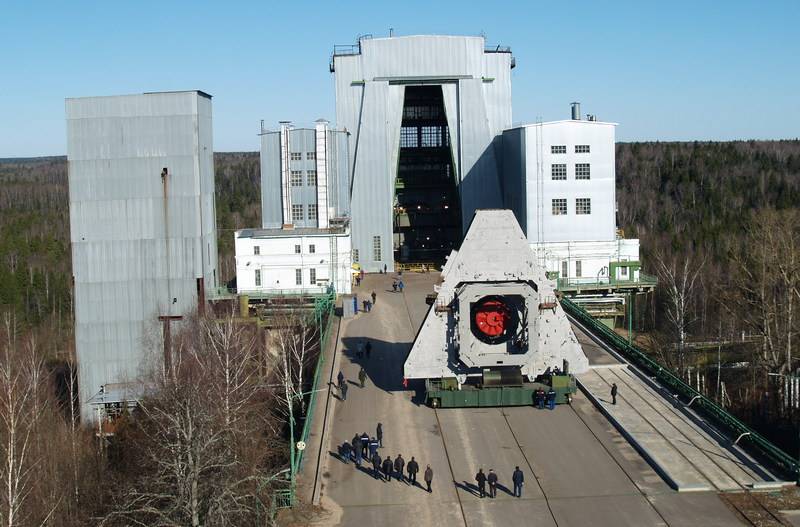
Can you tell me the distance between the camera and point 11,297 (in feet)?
252

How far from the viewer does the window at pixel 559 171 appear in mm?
48781

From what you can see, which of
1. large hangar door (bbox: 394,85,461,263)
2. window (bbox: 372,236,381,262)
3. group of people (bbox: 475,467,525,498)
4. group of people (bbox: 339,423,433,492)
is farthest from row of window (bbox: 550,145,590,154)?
group of people (bbox: 475,467,525,498)

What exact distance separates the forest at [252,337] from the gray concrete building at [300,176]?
40.7 ft

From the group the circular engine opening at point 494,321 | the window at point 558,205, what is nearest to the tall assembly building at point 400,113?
the window at point 558,205

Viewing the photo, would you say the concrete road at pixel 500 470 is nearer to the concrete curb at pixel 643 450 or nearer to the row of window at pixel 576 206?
the concrete curb at pixel 643 450

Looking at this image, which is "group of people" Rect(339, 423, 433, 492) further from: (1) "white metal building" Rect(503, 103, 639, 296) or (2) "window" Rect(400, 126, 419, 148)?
(2) "window" Rect(400, 126, 419, 148)

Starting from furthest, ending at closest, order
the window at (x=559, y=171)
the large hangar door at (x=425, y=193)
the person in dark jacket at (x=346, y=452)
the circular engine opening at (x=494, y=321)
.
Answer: the large hangar door at (x=425, y=193)
the window at (x=559, y=171)
the circular engine opening at (x=494, y=321)
the person in dark jacket at (x=346, y=452)

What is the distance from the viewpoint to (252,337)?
42.2 meters

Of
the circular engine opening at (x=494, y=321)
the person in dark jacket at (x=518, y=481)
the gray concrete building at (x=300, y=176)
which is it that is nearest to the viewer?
the person in dark jacket at (x=518, y=481)

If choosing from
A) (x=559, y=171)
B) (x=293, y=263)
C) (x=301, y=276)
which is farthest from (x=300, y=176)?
(x=559, y=171)

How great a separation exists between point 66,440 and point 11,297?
4590 cm

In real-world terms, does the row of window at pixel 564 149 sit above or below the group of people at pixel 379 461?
above

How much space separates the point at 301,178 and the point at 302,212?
1.96 m

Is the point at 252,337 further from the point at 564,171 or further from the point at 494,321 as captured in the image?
the point at 564,171
